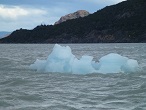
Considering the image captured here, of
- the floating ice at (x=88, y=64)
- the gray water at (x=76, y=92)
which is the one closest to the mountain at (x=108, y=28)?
the floating ice at (x=88, y=64)

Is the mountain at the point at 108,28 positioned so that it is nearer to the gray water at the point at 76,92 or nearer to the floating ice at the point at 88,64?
the floating ice at the point at 88,64

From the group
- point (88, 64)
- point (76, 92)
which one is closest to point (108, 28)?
point (88, 64)

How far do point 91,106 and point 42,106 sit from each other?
1339 millimetres

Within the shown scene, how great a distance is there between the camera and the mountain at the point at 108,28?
143625 millimetres

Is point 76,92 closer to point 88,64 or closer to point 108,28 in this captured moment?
point 88,64

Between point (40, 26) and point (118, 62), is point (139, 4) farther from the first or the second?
point (118, 62)

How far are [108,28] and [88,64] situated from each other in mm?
130796

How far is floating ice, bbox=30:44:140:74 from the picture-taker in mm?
19828

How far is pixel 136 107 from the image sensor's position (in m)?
10.5

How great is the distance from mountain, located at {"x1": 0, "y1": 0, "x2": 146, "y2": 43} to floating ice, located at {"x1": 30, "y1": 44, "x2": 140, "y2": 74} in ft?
394

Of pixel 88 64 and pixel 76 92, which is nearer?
pixel 76 92

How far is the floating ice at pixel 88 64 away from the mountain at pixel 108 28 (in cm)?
12000

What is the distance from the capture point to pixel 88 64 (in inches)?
782

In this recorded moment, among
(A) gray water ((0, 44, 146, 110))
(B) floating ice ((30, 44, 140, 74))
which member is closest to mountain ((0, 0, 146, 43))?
(B) floating ice ((30, 44, 140, 74))
